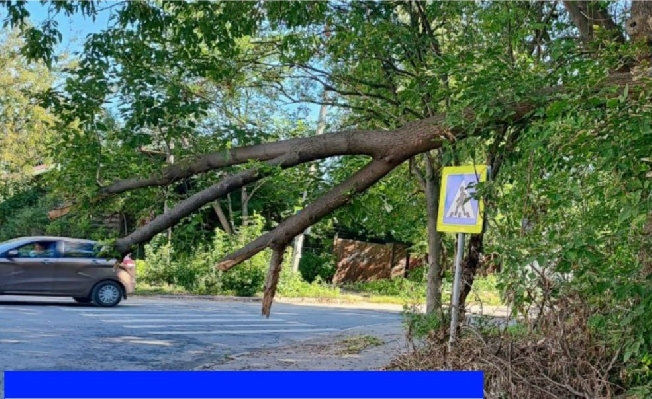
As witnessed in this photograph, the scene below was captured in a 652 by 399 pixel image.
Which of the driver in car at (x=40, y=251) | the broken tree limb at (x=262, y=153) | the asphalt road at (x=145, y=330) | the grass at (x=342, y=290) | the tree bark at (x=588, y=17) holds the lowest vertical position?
the asphalt road at (x=145, y=330)

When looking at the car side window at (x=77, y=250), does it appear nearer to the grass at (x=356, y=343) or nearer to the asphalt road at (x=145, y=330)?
the asphalt road at (x=145, y=330)

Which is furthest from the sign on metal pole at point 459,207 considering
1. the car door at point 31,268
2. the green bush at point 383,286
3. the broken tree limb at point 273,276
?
the green bush at point 383,286

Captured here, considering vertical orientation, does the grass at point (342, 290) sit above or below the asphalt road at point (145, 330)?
above

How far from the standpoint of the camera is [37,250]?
51.1ft

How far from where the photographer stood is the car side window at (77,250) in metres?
15.7

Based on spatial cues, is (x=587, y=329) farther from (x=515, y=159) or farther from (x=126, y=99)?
(x=126, y=99)

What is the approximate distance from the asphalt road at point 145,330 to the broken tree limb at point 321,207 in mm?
2975

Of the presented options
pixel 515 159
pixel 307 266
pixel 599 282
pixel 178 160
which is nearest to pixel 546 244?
pixel 599 282

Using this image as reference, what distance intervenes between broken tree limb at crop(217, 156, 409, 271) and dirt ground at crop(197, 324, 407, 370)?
216 centimetres

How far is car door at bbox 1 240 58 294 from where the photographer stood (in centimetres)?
1528

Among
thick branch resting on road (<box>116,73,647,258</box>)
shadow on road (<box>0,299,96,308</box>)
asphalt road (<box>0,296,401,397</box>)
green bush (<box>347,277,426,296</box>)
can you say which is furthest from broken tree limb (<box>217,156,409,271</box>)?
green bush (<box>347,277,426,296</box>)

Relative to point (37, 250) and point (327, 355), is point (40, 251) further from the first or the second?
point (327, 355)

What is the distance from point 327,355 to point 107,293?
25.6 ft

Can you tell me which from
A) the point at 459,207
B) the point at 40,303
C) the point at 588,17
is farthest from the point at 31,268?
the point at 588,17
